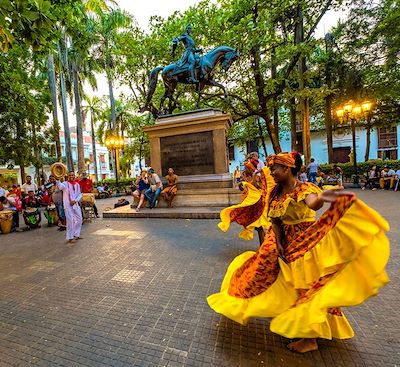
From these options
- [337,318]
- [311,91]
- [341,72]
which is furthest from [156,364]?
[341,72]

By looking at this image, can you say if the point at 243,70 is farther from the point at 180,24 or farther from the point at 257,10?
the point at 180,24

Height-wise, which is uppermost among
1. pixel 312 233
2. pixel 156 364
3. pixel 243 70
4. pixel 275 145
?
pixel 243 70

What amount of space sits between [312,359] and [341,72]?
2135 centimetres

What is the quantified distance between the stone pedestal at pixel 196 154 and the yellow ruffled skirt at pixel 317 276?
21.6ft

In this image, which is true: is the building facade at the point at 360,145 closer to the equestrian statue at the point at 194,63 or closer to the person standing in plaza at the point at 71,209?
the equestrian statue at the point at 194,63

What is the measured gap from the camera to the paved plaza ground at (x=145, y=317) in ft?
6.90

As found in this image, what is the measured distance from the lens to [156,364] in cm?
205

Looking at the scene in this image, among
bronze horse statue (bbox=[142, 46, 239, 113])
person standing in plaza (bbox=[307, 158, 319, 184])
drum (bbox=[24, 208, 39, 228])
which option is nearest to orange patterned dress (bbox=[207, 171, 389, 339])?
drum (bbox=[24, 208, 39, 228])

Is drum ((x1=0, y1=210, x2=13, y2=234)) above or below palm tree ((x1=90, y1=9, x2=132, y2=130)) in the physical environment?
below

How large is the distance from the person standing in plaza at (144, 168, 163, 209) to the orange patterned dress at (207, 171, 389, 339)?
700 centimetres

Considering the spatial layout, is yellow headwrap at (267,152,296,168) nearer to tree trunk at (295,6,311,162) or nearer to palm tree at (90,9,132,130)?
tree trunk at (295,6,311,162)

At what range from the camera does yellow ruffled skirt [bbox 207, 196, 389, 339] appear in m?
1.57

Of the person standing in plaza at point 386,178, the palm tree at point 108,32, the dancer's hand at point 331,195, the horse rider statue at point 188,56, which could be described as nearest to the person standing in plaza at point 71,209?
the dancer's hand at point 331,195

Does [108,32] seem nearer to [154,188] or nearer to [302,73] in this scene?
[302,73]
